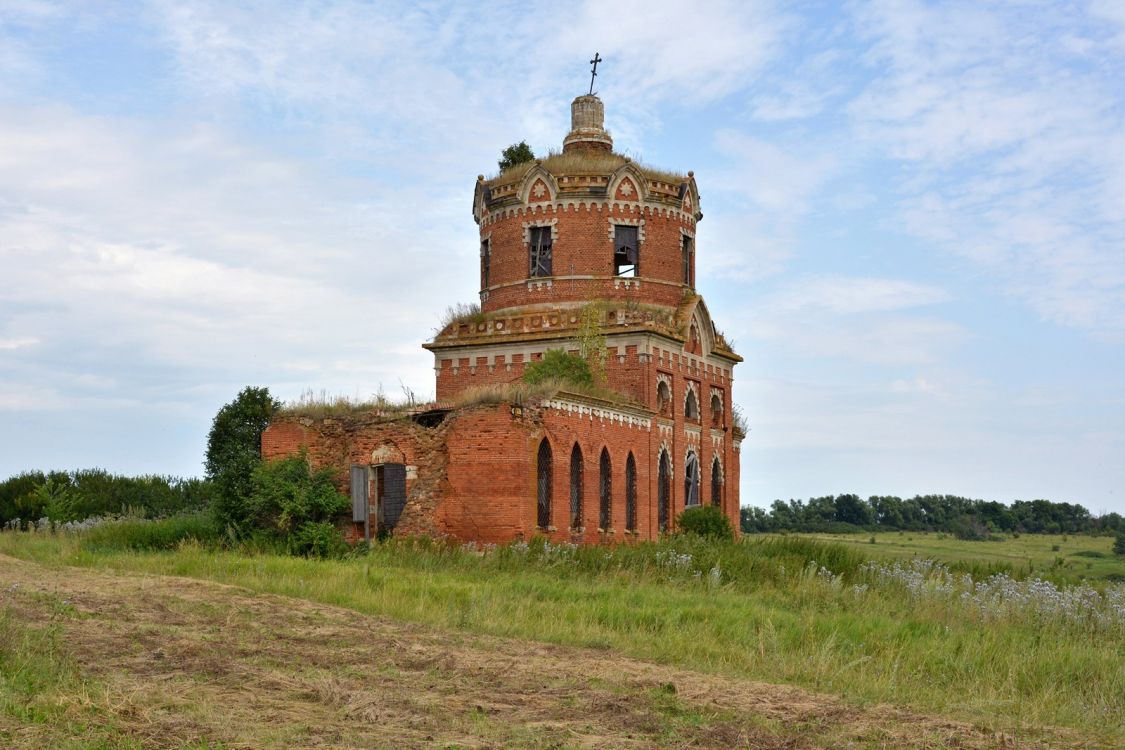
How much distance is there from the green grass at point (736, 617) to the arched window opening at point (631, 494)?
250 inches

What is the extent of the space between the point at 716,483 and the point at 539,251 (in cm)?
924

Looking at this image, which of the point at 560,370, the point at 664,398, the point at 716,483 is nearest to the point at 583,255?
the point at 560,370

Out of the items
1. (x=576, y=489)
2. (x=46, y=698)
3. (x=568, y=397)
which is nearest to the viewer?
(x=46, y=698)

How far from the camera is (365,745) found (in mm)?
8875

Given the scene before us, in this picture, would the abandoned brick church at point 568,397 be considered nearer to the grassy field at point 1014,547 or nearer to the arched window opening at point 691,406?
the arched window opening at point 691,406

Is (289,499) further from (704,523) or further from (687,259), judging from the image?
(687,259)

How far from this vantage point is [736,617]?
16828 millimetres

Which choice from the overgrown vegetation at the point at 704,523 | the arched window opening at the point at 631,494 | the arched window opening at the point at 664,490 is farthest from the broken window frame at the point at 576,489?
the arched window opening at the point at 664,490

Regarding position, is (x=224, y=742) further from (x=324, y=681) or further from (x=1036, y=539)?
(x=1036, y=539)

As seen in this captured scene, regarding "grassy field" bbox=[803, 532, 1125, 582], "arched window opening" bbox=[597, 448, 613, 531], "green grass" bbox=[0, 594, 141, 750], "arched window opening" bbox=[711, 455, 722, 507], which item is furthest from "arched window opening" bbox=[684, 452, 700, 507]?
"green grass" bbox=[0, 594, 141, 750]

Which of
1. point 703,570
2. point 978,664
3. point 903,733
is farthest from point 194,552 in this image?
point 903,733

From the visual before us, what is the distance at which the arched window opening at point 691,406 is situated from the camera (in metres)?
36.0

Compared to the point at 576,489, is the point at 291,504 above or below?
below

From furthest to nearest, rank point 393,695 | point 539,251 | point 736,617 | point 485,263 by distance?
point 485,263
point 539,251
point 736,617
point 393,695
